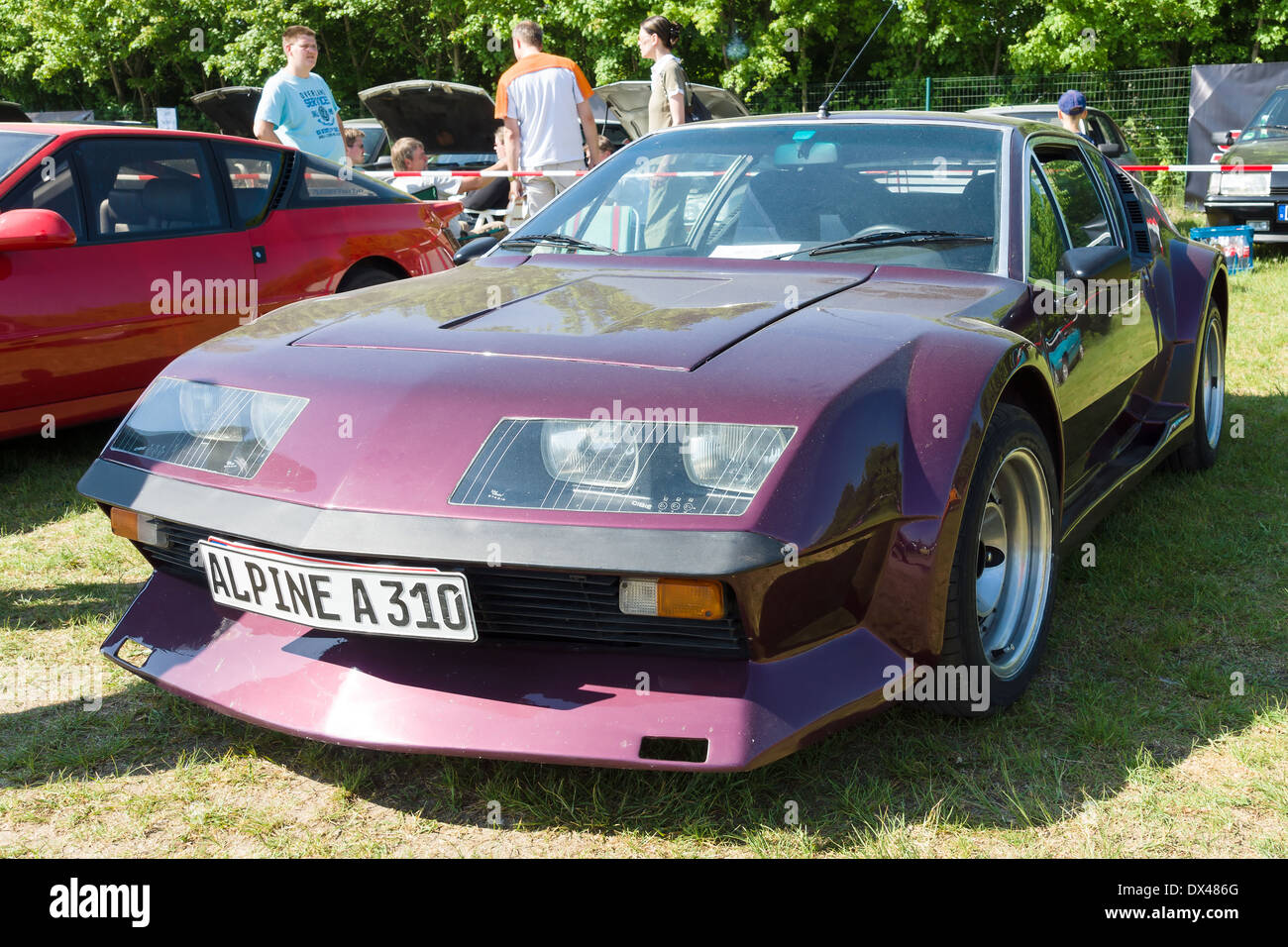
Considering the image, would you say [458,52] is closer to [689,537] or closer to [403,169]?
[403,169]

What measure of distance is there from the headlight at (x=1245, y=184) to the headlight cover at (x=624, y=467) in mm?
10053

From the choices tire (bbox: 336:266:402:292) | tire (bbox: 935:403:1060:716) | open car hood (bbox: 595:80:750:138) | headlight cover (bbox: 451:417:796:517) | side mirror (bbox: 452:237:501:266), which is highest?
open car hood (bbox: 595:80:750:138)

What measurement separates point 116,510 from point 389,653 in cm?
74

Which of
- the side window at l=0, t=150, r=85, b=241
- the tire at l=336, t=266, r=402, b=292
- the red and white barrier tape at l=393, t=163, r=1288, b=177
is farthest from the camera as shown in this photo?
the tire at l=336, t=266, r=402, b=292

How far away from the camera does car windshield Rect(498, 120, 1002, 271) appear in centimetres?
294

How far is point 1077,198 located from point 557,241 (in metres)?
1.55

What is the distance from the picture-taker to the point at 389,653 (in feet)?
7.13

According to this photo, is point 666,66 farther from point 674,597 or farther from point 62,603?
point 674,597

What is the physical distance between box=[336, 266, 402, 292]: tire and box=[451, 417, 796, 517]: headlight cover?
3.62 meters

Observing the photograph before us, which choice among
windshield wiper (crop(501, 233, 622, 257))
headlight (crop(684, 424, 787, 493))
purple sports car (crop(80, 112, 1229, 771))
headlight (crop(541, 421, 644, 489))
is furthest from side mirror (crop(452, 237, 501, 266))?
headlight (crop(684, 424, 787, 493))

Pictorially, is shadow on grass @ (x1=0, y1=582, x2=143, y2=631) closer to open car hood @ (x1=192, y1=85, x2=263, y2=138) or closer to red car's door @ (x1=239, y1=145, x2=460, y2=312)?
red car's door @ (x1=239, y1=145, x2=460, y2=312)

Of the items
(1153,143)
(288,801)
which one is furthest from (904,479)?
(1153,143)

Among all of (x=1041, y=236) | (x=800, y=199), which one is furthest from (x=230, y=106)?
(x=1041, y=236)

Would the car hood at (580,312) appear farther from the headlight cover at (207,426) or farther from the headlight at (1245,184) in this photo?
the headlight at (1245,184)
